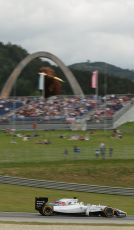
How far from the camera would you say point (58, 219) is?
78.0ft

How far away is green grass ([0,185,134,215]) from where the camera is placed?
27236 millimetres

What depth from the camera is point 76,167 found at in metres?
38.9

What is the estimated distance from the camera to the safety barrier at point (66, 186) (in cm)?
3472

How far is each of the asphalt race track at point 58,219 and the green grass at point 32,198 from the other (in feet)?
5.14

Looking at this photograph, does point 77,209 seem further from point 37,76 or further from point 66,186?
point 37,76

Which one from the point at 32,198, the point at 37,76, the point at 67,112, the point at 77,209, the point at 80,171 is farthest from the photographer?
the point at 37,76

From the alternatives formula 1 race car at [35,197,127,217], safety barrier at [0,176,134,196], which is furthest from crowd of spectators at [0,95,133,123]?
formula 1 race car at [35,197,127,217]

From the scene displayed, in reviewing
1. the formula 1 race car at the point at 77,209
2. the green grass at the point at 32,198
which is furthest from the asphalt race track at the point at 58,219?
the green grass at the point at 32,198

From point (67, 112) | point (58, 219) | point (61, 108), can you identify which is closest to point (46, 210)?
point (58, 219)

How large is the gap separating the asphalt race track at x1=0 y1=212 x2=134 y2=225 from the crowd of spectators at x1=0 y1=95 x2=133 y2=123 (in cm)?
3619

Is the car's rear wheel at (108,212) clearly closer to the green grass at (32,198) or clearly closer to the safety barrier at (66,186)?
the green grass at (32,198)

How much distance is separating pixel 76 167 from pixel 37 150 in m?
4.38

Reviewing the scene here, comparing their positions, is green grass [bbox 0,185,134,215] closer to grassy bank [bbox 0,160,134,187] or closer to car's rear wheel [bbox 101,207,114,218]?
car's rear wheel [bbox 101,207,114,218]

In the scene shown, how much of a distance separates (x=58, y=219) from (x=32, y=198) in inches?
265
